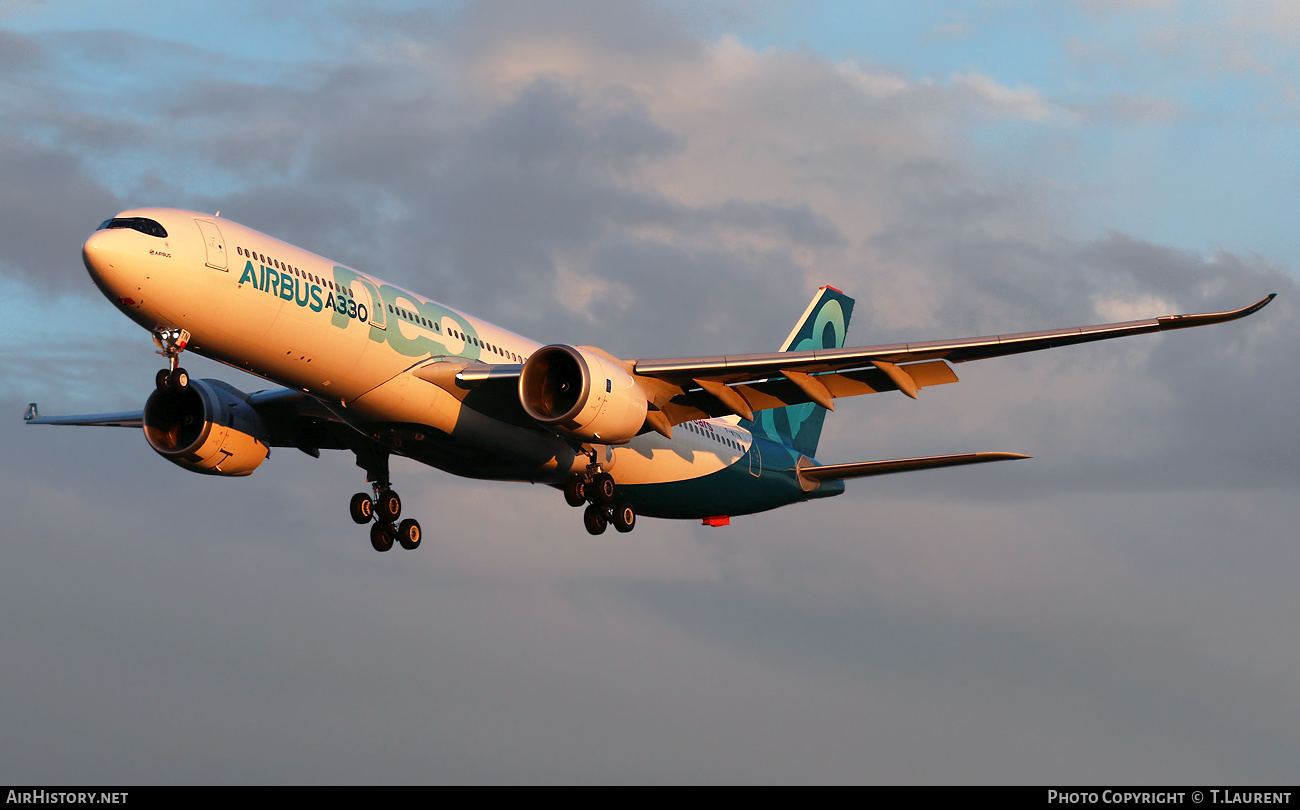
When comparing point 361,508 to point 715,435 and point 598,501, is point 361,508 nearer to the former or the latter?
point 598,501

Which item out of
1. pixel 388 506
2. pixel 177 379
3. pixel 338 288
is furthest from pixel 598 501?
pixel 177 379

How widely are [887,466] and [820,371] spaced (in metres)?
6.56

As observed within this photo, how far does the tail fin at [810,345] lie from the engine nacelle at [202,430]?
48.6 feet

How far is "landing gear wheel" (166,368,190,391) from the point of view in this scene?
2686cm

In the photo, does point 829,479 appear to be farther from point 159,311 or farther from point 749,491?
point 159,311

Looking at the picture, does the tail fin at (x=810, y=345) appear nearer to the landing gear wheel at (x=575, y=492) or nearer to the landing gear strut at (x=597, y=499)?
the landing gear strut at (x=597, y=499)

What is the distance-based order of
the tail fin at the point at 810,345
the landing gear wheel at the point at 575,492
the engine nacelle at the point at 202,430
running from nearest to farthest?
the engine nacelle at the point at 202,430, the landing gear wheel at the point at 575,492, the tail fin at the point at 810,345

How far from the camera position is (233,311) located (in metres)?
26.2

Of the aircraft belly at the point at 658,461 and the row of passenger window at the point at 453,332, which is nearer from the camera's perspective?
the row of passenger window at the point at 453,332

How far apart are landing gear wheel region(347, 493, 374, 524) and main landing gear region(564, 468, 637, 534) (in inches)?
203

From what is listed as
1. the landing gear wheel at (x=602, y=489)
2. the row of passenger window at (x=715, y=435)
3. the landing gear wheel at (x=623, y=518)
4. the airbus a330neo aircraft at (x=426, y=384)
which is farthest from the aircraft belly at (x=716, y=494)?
the landing gear wheel at (x=602, y=489)

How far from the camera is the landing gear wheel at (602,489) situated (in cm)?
3300

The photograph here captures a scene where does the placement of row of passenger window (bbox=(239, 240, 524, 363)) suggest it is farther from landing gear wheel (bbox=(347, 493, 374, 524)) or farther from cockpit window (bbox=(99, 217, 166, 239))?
landing gear wheel (bbox=(347, 493, 374, 524))
